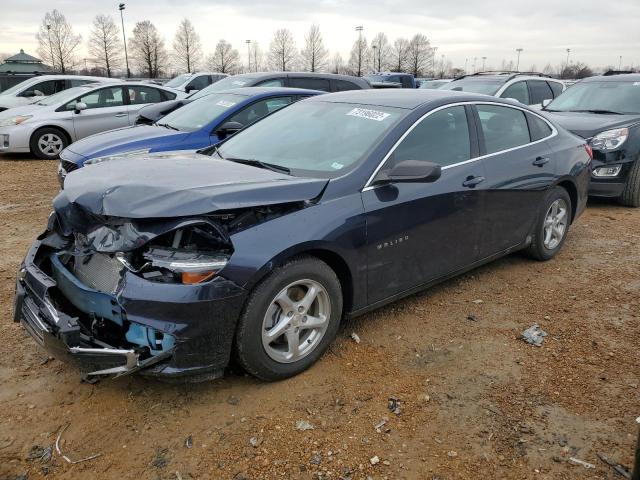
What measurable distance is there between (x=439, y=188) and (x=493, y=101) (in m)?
1.26

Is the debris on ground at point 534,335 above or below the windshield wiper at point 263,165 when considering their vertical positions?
below

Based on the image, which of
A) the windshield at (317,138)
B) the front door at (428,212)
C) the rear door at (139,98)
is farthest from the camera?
the rear door at (139,98)

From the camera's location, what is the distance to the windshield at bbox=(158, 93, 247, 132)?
6988 mm

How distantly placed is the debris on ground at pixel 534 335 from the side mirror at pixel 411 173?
Result: 1.32 metres

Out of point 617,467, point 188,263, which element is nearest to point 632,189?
point 617,467

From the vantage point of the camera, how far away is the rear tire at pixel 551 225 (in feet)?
16.2

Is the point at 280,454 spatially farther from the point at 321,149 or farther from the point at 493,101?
the point at 493,101

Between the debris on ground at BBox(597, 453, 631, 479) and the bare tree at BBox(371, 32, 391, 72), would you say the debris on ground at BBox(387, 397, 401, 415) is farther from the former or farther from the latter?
the bare tree at BBox(371, 32, 391, 72)

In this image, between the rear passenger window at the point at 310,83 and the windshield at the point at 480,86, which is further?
the windshield at the point at 480,86

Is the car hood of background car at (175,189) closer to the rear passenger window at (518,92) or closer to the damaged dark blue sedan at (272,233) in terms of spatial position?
the damaged dark blue sedan at (272,233)

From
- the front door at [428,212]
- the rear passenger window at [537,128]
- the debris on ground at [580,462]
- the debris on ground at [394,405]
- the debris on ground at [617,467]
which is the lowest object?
the debris on ground at [580,462]

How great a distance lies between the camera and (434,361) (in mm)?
3434

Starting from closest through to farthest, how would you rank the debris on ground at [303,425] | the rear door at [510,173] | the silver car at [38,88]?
the debris on ground at [303,425] → the rear door at [510,173] → the silver car at [38,88]

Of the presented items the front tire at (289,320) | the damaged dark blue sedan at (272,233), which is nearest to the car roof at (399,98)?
the damaged dark blue sedan at (272,233)
